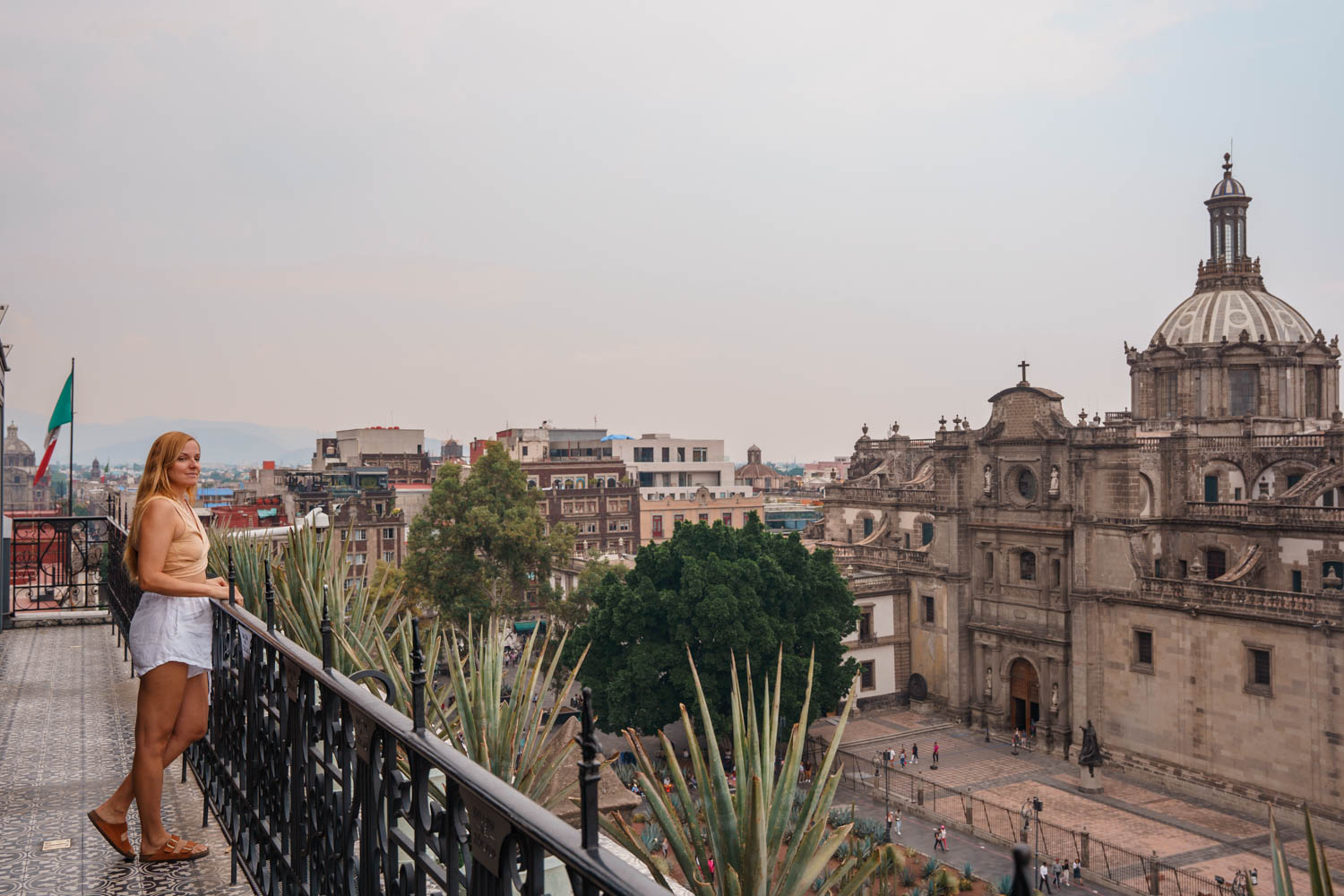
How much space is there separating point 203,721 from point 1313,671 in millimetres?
30588

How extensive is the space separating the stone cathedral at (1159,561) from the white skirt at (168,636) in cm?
3004

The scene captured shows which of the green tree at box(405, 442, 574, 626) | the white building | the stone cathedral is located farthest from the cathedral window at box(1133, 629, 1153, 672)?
the white building

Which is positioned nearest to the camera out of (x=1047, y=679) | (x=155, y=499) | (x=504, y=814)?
(x=504, y=814)

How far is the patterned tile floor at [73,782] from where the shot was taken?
195 inches

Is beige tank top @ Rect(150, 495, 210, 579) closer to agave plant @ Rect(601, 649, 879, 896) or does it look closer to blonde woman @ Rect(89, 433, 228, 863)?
blonde woman @ Rect(89, 433, 228, 863)

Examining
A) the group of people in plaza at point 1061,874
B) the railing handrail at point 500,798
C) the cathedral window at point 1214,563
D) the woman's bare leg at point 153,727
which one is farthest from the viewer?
the cathedral window at point 1214,563

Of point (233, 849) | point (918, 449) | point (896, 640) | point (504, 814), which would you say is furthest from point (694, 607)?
point (504, 814)

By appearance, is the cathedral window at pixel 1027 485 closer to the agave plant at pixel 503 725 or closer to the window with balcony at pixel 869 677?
the window with balcony at pixel 869 677

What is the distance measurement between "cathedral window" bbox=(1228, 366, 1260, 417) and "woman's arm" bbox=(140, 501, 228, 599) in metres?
44.4

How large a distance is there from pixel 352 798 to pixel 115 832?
2212 mm

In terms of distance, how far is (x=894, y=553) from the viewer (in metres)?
42.2

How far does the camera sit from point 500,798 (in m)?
2.30

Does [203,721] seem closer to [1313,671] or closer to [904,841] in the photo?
[904,841]

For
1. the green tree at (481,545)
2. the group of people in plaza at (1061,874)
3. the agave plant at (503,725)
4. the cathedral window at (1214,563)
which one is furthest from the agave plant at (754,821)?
the cathedral window at (1214,563)
